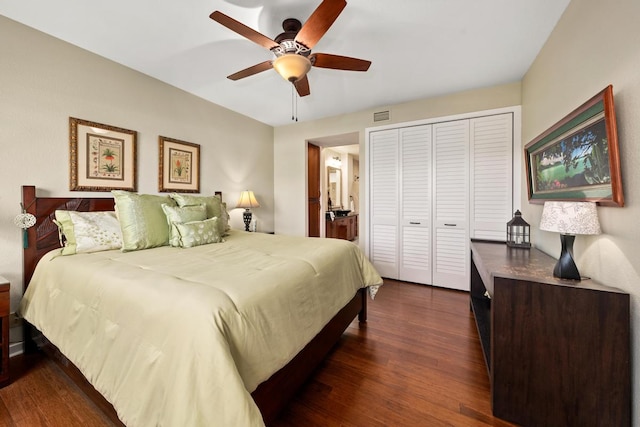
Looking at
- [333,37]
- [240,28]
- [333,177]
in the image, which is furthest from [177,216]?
[333,177]

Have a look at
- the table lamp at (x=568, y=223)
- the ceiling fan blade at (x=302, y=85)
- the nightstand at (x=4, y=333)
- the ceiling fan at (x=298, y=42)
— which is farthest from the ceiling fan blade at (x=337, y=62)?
the nightstand at (x=4, y=333)

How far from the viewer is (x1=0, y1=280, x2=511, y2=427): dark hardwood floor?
53.7 inches

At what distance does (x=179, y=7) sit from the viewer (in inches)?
69.6

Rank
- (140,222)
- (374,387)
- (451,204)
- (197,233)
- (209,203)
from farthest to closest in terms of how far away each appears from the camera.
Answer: (451,204)
(209,203)
(197,233)
(140,222)
(374,387)

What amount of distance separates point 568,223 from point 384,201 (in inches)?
96.2

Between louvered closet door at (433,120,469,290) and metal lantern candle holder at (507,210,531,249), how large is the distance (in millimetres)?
810

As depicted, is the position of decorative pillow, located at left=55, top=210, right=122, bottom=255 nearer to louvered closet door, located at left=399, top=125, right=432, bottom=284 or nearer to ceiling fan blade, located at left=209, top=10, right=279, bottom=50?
ceiling fan blade, located at left=209, top=10, right=279, bottom=50

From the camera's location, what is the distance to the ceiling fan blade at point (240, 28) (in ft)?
4.91

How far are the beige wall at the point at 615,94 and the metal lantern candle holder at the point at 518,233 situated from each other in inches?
12.3

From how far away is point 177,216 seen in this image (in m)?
2.25

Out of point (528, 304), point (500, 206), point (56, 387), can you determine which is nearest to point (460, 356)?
point (528, 304)

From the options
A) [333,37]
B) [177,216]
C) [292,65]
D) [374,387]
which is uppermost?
[333,37]

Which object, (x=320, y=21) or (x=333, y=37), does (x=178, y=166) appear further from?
(x=320, y=21)

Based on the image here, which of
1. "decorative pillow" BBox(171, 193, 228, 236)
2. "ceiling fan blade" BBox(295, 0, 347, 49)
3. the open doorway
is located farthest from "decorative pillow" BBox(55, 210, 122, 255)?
the open doorway
